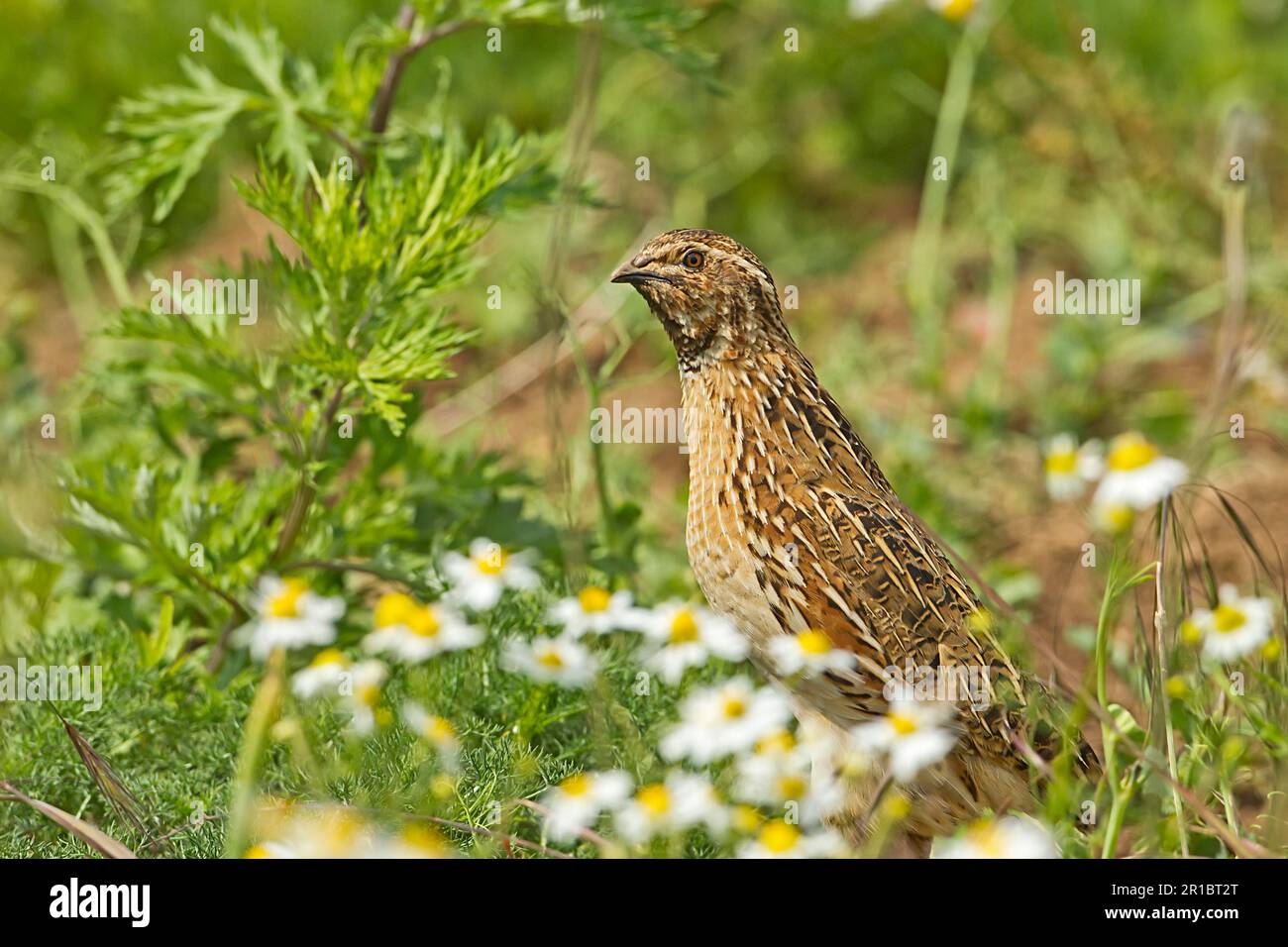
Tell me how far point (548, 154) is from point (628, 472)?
53.6 inches

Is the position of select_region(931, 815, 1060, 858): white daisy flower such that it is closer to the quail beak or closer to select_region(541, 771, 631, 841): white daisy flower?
select_region(541, 771, 631, 841): white daisy flower

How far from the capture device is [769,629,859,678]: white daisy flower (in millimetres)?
2789

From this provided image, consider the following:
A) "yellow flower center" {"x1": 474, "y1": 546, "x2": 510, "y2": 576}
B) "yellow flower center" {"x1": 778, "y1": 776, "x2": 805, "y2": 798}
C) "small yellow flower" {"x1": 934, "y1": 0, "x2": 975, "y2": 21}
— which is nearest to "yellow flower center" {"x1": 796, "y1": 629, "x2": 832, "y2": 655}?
"yellow flower center" {"x1": 778, "y1": 776, "x2": 805, "y2": 798}

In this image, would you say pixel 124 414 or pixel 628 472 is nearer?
pixel 124 414

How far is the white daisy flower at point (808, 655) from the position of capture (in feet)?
9.15

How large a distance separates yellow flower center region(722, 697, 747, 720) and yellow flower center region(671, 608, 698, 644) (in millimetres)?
221

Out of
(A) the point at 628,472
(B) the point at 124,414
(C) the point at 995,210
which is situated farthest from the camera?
(C) the point at 995,210

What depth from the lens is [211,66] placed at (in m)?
6.71

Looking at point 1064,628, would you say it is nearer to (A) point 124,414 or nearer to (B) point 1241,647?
(B) point 1241,647

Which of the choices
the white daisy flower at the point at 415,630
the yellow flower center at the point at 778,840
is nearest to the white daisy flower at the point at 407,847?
the white daisy flower at the point at 415,630

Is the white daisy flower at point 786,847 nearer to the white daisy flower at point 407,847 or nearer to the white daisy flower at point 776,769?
the white daisy flower at point 776,769

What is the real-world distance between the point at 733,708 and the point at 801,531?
64 cm
